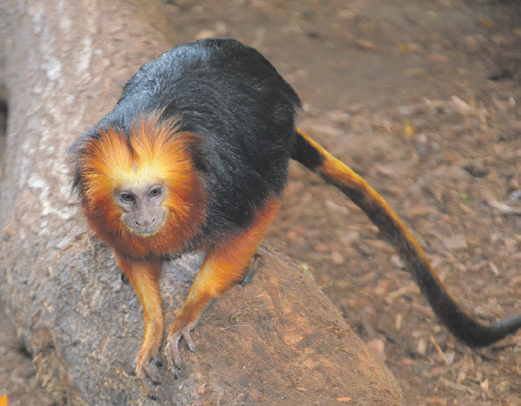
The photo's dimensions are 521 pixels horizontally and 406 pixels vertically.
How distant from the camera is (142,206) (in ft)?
7.20

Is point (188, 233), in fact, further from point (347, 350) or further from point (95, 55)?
point (95, 55)

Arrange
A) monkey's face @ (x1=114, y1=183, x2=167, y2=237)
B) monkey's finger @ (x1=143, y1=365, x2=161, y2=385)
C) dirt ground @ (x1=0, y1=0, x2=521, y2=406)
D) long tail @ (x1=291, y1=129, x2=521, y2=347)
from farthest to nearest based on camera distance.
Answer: dirt ground @ (x1=0, y1=0, x2=521, y2=406), long tail @ (x1=291, y1=129, x2=521, y2=347), monkey's finger @ (x1=143, y1=365, x2=161, y2=385), monkey's face @ (x1=114, y1=183, x2=167, y2=237)

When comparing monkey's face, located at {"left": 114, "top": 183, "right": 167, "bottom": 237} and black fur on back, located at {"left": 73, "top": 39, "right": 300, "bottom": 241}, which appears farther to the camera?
black fur on back, located at {"left": 73, "top": 39, "right": 300, "bottom": 241}

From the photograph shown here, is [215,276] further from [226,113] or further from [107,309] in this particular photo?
[226,113]

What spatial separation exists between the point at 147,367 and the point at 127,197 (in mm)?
714

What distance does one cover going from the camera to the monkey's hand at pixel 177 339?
227 centimetres

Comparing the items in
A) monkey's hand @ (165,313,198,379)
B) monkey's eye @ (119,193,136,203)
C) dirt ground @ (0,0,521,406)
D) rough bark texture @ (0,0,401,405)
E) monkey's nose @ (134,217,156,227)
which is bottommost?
dirt ground @ (0,0,521,406)

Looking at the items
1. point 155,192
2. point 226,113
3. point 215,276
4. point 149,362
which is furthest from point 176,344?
point 226,113

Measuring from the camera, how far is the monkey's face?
218 centimetres

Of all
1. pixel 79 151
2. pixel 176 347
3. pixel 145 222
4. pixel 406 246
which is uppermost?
pixel 79 151

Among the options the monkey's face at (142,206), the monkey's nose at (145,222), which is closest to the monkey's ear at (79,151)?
the monkey's face at (142,206)

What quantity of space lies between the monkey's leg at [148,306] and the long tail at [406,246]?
1.14 meters

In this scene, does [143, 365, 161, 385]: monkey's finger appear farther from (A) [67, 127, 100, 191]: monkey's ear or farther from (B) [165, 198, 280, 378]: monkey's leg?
(A) [67, 127, 100, 191]: monkey's ear

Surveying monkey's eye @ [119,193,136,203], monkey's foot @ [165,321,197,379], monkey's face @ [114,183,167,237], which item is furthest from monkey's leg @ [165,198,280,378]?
monkey's eye @ [119,193,136,203]
